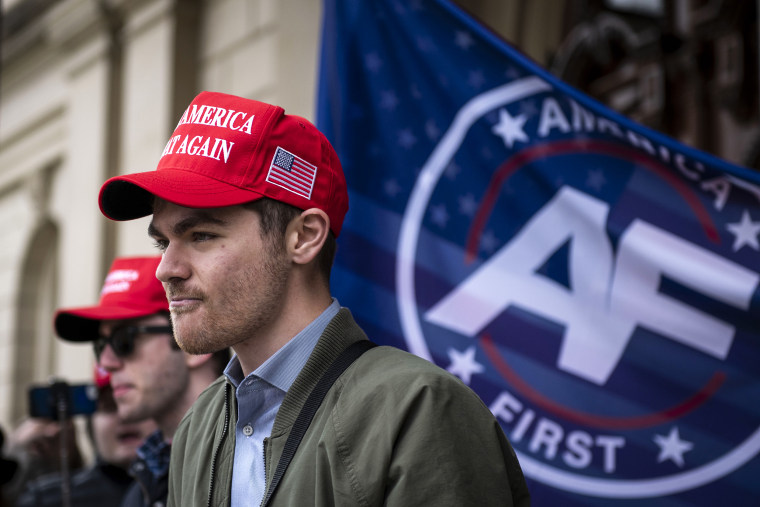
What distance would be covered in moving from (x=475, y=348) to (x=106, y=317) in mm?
1218

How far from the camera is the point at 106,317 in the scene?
9.52ft

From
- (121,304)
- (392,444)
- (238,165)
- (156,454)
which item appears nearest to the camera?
(392,444)

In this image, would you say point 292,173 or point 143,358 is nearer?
point 292,173

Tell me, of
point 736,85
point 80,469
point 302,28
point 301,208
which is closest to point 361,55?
point 301,208

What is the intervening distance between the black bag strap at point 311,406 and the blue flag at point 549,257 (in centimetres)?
131

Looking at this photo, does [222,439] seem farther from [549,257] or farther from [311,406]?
[549,257]

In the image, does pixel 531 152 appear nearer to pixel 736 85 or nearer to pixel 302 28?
pixel 736 85

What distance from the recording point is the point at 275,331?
5.37ft

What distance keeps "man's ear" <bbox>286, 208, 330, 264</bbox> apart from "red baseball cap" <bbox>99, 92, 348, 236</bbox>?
21 mm

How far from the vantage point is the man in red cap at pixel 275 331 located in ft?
4.51

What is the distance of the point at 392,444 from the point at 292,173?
56cm

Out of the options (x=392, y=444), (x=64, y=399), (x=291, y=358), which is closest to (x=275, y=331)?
(x=291, y=358)

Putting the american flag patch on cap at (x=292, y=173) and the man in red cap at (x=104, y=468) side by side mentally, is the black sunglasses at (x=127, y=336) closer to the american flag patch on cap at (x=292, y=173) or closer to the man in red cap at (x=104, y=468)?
the man in red cap at (x=104, y=468)

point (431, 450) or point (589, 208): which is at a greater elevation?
point (589, 208)
